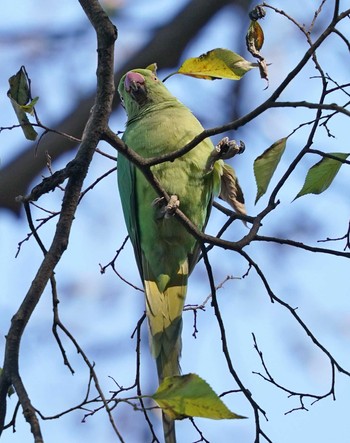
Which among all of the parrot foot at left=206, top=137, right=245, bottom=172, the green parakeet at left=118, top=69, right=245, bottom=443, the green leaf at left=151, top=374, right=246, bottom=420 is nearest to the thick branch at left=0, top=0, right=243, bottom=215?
the green parakeet at left=118, top=69, right=245, bottom=443

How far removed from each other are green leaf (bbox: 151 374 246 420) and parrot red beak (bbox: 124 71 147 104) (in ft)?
6.91

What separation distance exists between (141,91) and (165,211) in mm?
944

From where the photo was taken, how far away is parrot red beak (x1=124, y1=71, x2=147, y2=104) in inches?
145

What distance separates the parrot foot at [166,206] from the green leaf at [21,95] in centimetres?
72

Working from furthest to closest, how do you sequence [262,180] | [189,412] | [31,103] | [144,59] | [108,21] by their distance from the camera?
[144,59]
[262,180]
[31,103]
[108,21]
[189,412]

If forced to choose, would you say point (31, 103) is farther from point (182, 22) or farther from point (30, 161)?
point (182, 22)

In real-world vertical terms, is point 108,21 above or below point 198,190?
below

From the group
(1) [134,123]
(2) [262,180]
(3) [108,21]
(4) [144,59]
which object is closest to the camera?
(3) [108,21]

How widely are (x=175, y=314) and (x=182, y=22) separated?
65.1 inches

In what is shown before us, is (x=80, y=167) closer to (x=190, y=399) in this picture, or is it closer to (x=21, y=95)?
(x=21, y=95)

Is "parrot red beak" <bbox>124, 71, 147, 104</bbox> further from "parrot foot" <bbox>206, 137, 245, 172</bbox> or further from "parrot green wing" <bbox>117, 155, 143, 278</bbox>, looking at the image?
"parrot foot" <bbox>206, 137, 245, 172</bbox>

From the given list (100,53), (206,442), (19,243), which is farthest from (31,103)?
(206,442)

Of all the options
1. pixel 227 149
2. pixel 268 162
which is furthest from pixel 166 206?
pixel 268 162

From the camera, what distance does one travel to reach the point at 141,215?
3291mm
